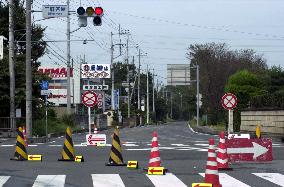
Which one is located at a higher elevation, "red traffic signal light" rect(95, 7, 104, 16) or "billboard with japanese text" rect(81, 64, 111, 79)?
"red traffic signal light" rect(95, 7, 104, 16)

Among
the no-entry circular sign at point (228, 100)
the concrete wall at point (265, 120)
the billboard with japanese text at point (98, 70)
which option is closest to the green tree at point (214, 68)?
the billboard with japanese text at point (98, 70)

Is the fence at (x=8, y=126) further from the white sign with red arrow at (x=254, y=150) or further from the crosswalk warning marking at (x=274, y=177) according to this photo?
the crosswalk warning marking at (x=274, y=177)

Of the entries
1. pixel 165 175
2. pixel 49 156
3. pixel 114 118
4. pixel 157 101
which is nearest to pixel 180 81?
pixel 114 118

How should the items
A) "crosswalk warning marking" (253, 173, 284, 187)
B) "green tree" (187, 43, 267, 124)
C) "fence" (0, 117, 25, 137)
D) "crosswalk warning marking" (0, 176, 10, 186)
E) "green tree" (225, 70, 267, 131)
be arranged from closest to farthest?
"crosswalk warning marking" (0, 176, 10, 186) → "crosswalk warning marking" (253, 173, 284, 187) → "fence" (0, 117, 25, 137) → "green tree" (225, 70, 267, 131) → "green tree" (187, 43, 267, 124)

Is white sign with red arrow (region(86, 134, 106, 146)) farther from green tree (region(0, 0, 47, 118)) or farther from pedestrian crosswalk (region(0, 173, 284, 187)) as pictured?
green tree (region(0, 0, 47, 118))

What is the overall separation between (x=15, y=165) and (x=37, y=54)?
133 ft

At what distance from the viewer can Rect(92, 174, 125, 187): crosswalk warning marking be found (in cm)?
1265

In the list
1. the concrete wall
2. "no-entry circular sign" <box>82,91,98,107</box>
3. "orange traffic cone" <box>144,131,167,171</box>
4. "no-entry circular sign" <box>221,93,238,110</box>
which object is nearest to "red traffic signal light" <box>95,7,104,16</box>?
"no-entry circular sign" <box>82,91,98,107</box>

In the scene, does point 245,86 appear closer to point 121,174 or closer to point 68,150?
point 68,150

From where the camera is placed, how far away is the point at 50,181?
1319 centimetres

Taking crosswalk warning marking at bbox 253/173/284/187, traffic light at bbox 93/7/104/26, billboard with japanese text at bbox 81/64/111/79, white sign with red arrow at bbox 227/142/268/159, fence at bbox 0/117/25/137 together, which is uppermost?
traffic light at bbox 93/7/104/26

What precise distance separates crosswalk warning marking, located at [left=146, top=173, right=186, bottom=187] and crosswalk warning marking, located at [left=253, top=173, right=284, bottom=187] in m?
2.08

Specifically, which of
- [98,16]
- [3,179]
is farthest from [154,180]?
[98,16]

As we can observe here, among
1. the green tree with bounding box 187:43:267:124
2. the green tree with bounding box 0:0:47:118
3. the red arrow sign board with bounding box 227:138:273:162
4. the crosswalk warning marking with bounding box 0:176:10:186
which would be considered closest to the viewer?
the crosswalk warning marking with bounding box 0:176:10:186
